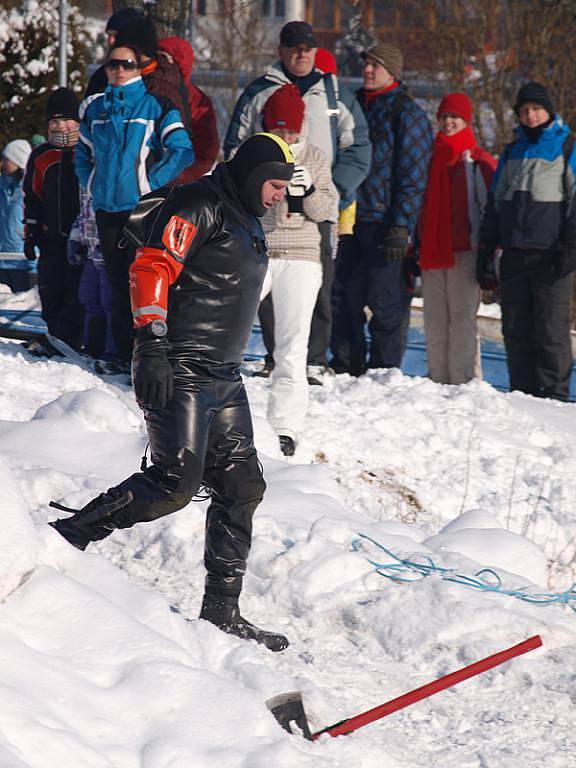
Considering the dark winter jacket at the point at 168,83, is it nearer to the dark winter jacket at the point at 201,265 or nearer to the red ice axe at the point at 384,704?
the dark winter jacket at the point at 201,265

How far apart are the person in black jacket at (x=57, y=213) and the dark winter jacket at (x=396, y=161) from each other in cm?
206

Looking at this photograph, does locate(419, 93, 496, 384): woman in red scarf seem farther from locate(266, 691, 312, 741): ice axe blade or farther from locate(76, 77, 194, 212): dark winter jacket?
locate(266, 691, 312, 741): ice axe blade

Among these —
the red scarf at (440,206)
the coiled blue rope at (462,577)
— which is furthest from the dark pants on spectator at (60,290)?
the coiled blue rope at (462,577)

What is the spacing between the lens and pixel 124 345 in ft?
24.5

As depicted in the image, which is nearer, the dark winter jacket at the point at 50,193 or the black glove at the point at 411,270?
the dark winter jacket at the point at 50,193

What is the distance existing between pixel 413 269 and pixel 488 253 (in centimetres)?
58

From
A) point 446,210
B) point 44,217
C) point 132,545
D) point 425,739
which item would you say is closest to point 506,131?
point 446,210

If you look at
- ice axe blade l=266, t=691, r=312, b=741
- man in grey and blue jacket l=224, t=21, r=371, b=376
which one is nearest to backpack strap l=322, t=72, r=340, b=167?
man in grey and blue jacket l=224, t=21, r=371, b=376

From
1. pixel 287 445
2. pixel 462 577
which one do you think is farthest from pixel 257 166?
pixel 287 445

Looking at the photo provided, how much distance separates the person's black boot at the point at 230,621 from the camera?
4.25m

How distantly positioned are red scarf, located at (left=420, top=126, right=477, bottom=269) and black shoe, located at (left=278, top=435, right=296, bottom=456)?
221cm

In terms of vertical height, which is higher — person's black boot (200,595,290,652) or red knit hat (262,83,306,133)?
red knit hat (262,83,306,133)

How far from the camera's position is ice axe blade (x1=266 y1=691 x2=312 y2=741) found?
3.56 metres

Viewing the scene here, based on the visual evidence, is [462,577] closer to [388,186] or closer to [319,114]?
[319,114]
